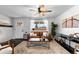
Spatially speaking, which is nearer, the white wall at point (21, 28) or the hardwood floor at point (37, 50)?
the white wall at point (21, 28)

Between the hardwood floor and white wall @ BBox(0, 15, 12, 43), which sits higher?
white wall @ BBox(0, 15, 12, 43)

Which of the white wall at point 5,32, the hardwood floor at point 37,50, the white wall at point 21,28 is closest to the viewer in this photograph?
the white wall at point 5,32

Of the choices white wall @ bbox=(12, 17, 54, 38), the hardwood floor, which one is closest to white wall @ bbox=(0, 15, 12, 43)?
white wall @ bbox=(12, 17, 54, 38)

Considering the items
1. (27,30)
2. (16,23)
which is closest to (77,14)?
(27,30)

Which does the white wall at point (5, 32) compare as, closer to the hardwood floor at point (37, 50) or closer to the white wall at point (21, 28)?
the white wall at point (21, 28)

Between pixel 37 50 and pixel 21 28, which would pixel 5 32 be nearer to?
pixel 21 28

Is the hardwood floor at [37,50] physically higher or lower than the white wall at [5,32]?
lower

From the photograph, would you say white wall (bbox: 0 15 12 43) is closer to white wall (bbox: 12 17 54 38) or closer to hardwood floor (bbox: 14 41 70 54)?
white wall (bbox: 12 17 54 38)

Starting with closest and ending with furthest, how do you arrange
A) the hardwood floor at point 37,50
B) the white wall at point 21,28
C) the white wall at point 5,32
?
1. the white wall at point 5,32
2. the white wall at point 21,28
3. the hardwood floor at point 37,50

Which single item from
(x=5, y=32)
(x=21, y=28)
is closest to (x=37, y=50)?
(x=21, y=28)

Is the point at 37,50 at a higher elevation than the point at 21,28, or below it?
below

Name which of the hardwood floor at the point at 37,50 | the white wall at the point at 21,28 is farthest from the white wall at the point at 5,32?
the hardwood floor at the point at 37,50
